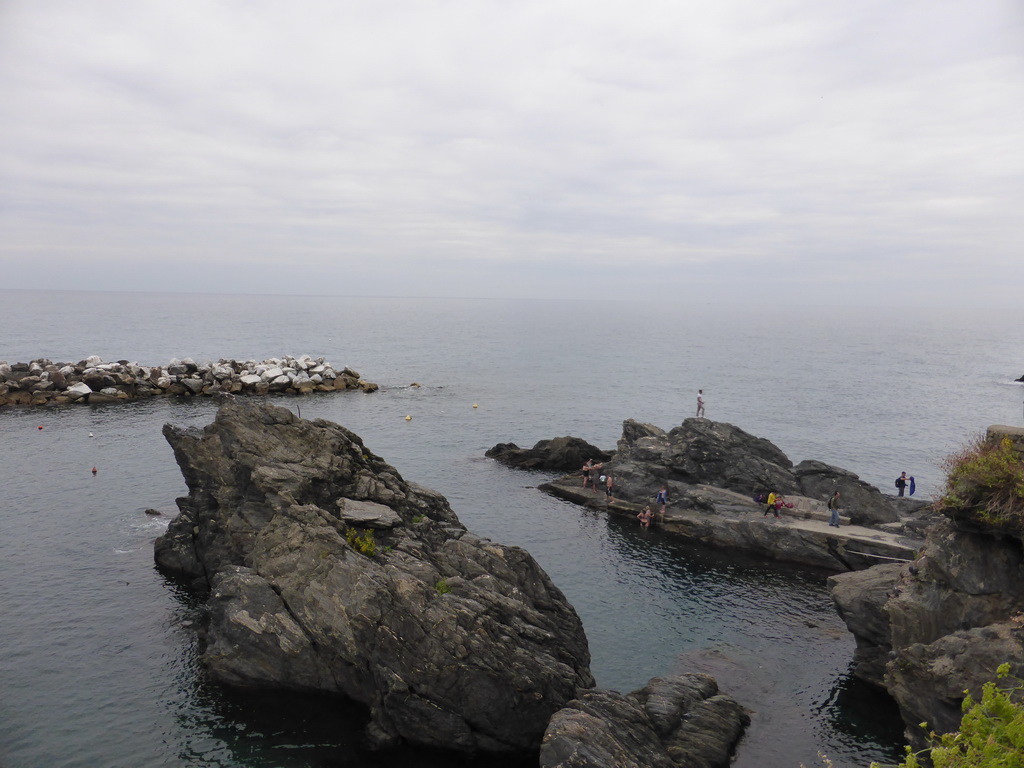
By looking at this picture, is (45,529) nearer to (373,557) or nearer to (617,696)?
(373,557)

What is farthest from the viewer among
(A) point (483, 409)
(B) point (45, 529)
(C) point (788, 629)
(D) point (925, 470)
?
(A) point (483, 409)

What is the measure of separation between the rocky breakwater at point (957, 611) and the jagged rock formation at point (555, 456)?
3997cm

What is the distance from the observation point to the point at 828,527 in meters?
47.0

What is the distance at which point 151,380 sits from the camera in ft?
311

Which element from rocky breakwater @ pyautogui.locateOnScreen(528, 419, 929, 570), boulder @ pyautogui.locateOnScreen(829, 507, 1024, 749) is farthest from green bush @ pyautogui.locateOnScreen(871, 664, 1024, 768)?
rocky breakwater @ pyautogui.locateOnScreen(528, 419, 929, 570)

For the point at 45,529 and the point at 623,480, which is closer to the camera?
the point at 45,529

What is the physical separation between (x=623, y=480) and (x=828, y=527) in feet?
54.0

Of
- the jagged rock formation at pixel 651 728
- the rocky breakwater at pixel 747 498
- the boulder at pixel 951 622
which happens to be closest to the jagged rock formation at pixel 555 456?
the rocky breakwater at pixel 747 498

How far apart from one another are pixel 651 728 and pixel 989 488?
1474 cm

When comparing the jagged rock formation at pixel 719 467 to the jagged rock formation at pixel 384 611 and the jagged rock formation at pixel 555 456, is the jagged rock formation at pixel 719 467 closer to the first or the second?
the jagged rock formation at pixel 555 456

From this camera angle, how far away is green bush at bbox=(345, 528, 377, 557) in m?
30.7

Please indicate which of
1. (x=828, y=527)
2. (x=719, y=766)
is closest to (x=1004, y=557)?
(x=719, y=766)

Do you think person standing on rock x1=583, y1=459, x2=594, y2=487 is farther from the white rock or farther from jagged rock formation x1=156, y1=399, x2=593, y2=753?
the white rock

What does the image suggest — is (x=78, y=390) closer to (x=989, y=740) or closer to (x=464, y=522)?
(x=464, y=522)
